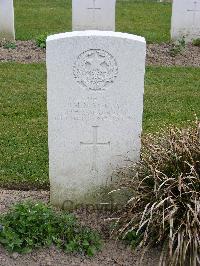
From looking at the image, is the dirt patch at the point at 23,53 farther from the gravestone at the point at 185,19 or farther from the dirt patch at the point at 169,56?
the gravestone at the point at 185,19

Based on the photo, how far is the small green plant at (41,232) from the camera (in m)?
4.11

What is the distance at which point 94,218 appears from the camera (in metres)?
4.60

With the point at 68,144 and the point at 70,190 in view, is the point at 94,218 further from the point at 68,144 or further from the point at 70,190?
the point at 68,144

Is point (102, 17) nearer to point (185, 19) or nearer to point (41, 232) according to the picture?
point (185, 19)

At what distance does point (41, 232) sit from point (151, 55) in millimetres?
6130

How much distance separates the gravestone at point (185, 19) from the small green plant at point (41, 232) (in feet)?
22.8

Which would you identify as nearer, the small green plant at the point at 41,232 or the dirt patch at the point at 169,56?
the small green plant at the point at 41,232

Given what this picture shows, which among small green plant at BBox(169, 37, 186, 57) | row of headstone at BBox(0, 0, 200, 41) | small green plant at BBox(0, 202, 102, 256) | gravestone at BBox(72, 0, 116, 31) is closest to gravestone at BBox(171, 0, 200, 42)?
row of headstone at BBox(0, 0, 200, 41)

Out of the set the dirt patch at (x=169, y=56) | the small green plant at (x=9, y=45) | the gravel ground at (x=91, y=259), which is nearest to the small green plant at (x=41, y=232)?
the gravel ground at (x=91, y=259)

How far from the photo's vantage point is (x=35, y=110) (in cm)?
724

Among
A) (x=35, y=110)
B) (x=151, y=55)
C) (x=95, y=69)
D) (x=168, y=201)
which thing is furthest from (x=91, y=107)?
(x=151, y=55)

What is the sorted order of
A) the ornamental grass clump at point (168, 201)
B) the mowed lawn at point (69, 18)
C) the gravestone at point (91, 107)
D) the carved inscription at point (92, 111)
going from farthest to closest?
the mowed lawn at point (69, 18)
the carved inscription at point (92, 111)
the gravestone at point (91, 107)
the ornamental grass clump at point (168, 201)

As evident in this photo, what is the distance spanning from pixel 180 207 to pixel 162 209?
0.44 ft

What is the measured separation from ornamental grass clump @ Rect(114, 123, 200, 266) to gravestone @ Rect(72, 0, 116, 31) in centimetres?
640
